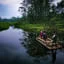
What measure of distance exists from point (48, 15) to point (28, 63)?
5108cm

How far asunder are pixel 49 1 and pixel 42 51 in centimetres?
4754

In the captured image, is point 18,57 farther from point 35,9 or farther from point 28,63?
point 35,9

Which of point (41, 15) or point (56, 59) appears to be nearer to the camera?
point (56, 59)

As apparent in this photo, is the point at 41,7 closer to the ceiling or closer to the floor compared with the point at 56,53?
closer to the ceiling

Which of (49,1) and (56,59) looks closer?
(56,59)

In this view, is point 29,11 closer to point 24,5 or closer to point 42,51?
point 24,5

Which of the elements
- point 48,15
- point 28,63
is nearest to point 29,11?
point 48,15

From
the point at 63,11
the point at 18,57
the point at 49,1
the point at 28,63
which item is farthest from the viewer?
the point at 49,1

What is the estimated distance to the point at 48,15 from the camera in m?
65.2

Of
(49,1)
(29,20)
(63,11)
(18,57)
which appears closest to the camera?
(18,57)

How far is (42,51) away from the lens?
20.0 metres

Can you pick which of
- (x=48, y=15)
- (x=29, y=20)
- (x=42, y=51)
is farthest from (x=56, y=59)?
(x=29, y=20)

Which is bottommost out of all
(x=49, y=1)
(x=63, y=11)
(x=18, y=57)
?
(x=18, y=57)

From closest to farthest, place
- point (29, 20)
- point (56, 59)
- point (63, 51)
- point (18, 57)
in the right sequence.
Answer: point (56, 59) < point (18, 57) < point (63, 51) < point (29, 20)
